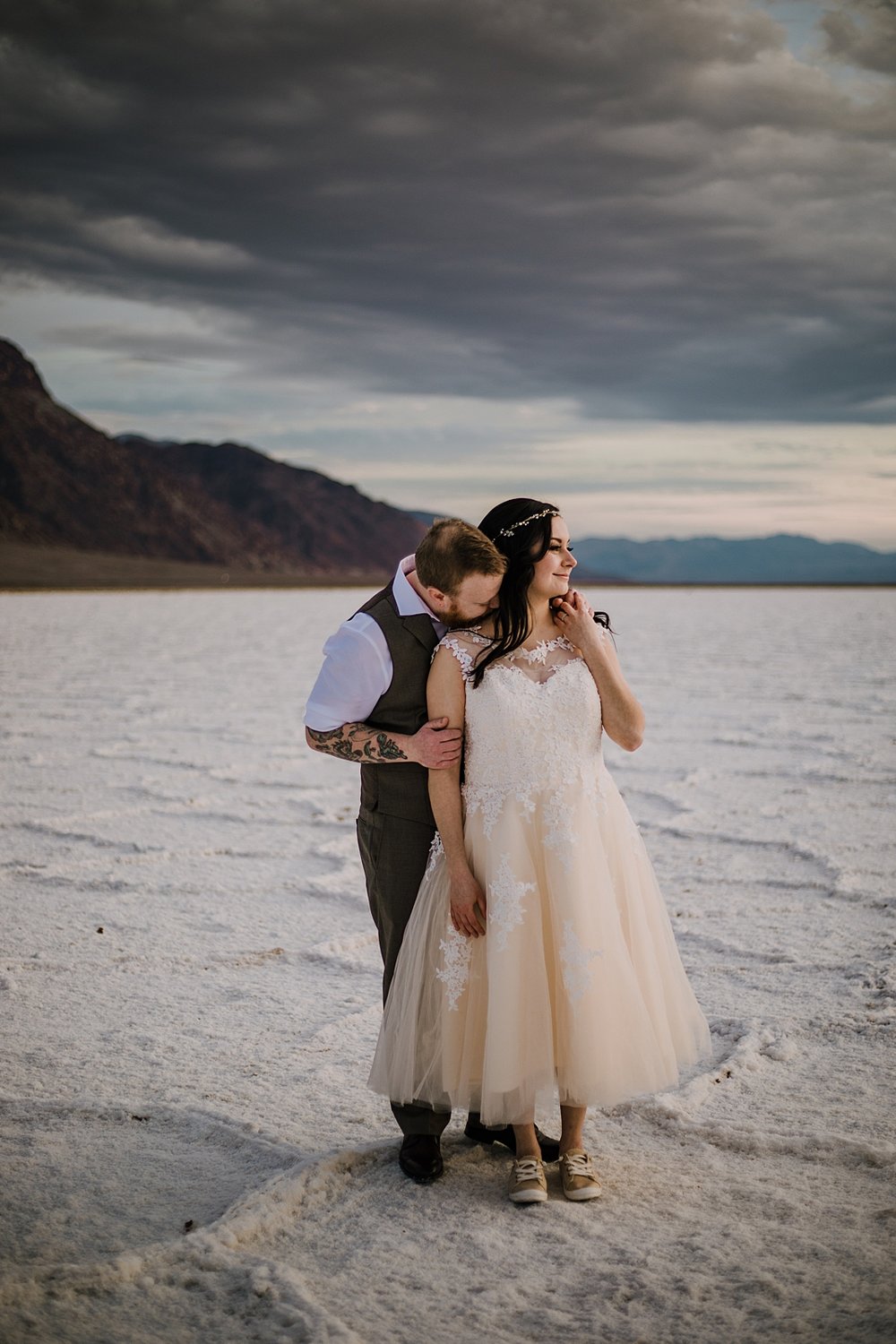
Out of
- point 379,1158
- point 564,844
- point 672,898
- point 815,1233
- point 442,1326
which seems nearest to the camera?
point 442,1326

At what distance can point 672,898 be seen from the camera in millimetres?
4316

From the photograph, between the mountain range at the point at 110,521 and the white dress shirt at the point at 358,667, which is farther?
the mountain range at the point at 110,521

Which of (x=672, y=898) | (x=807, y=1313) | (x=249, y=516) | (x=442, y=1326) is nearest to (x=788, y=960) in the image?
(x=672, y=898)

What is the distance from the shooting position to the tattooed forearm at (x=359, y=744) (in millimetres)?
2338

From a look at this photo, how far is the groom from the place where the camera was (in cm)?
228

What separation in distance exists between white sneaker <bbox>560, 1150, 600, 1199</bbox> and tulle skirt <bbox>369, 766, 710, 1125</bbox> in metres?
0.13

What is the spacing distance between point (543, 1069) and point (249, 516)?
5533 inches

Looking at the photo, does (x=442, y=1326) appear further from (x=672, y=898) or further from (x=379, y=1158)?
(x=672, y=898)

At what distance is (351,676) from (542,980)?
2.31 ft

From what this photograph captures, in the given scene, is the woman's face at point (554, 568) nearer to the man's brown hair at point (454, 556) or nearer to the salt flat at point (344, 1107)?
the man's brown hair at point (454, 556)

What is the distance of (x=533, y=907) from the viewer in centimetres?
231

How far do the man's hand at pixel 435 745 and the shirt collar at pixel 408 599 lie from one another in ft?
0.72

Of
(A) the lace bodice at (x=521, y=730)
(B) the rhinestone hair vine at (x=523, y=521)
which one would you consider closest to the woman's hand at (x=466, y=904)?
(A) the lace bodice at (x=521, y=730)

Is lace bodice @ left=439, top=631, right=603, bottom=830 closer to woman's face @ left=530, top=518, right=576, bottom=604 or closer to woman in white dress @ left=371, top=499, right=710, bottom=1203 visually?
woman in white dress @ left=371, top=499, right=710, bottom=1203
